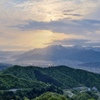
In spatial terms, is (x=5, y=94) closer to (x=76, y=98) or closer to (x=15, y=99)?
(x=15, y=99)

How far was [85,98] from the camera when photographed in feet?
539

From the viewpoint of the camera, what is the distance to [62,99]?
11219 cm

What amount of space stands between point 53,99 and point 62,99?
20.6 ft

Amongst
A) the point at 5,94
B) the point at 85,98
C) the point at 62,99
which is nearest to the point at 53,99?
the point at 62,99

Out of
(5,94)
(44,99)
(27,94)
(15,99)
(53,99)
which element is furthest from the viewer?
(27,94)

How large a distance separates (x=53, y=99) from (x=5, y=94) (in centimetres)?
8153

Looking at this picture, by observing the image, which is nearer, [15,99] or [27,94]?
[15,99]

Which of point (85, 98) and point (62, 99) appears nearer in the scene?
point (62, 99)

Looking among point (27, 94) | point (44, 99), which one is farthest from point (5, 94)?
point (44, 99)

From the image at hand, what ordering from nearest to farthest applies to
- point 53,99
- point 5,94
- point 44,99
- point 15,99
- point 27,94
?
point 53,99
point 44,99
point 15,99
point 5,94
point 27,94

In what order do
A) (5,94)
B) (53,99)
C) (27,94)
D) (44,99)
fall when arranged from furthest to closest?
(27,94) → (5,94) → (44,99) → (53,99)

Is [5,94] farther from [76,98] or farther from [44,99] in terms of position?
[44,99]

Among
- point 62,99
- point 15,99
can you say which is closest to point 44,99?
point 62,99

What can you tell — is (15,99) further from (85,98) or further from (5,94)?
(85,98)
